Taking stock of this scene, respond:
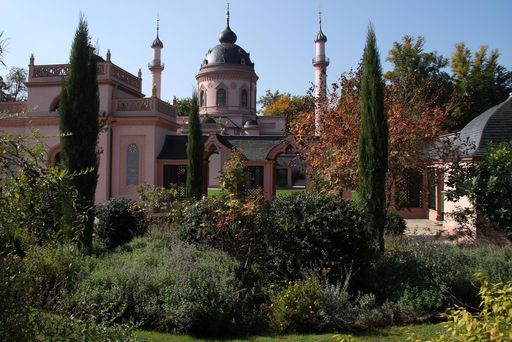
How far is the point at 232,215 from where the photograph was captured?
9.18 metres

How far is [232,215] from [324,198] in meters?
1.88

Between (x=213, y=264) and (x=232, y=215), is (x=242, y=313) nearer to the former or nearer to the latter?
(x=213, y=264)

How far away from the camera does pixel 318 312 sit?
681cm

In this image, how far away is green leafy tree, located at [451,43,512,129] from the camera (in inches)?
1280

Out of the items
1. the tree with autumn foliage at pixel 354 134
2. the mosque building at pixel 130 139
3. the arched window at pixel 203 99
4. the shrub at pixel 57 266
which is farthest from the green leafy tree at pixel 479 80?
the shrub at pixel 57 266

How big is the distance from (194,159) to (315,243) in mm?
14098

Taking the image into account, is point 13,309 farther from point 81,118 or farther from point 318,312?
point 81,118

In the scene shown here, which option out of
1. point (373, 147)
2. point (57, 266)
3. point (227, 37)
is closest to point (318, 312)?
point (57, 266)

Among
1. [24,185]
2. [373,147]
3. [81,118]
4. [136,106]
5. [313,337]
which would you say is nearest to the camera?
[24,185]

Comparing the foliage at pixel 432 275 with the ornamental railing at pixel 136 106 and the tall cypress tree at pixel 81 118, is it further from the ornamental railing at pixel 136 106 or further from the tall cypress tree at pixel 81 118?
the ornamental railing at pixel 136 106

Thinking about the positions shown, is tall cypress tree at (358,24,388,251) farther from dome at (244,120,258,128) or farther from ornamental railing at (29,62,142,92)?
dome at (244,120,258,128)

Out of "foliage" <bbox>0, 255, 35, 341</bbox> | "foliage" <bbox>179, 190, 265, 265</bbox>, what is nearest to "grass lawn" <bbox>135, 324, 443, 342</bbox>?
"foliage" <bbox>179, 190, 265, 265</bbox>

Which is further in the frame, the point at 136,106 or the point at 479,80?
the point at 479,80

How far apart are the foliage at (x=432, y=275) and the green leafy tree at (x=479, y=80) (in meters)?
25.3
